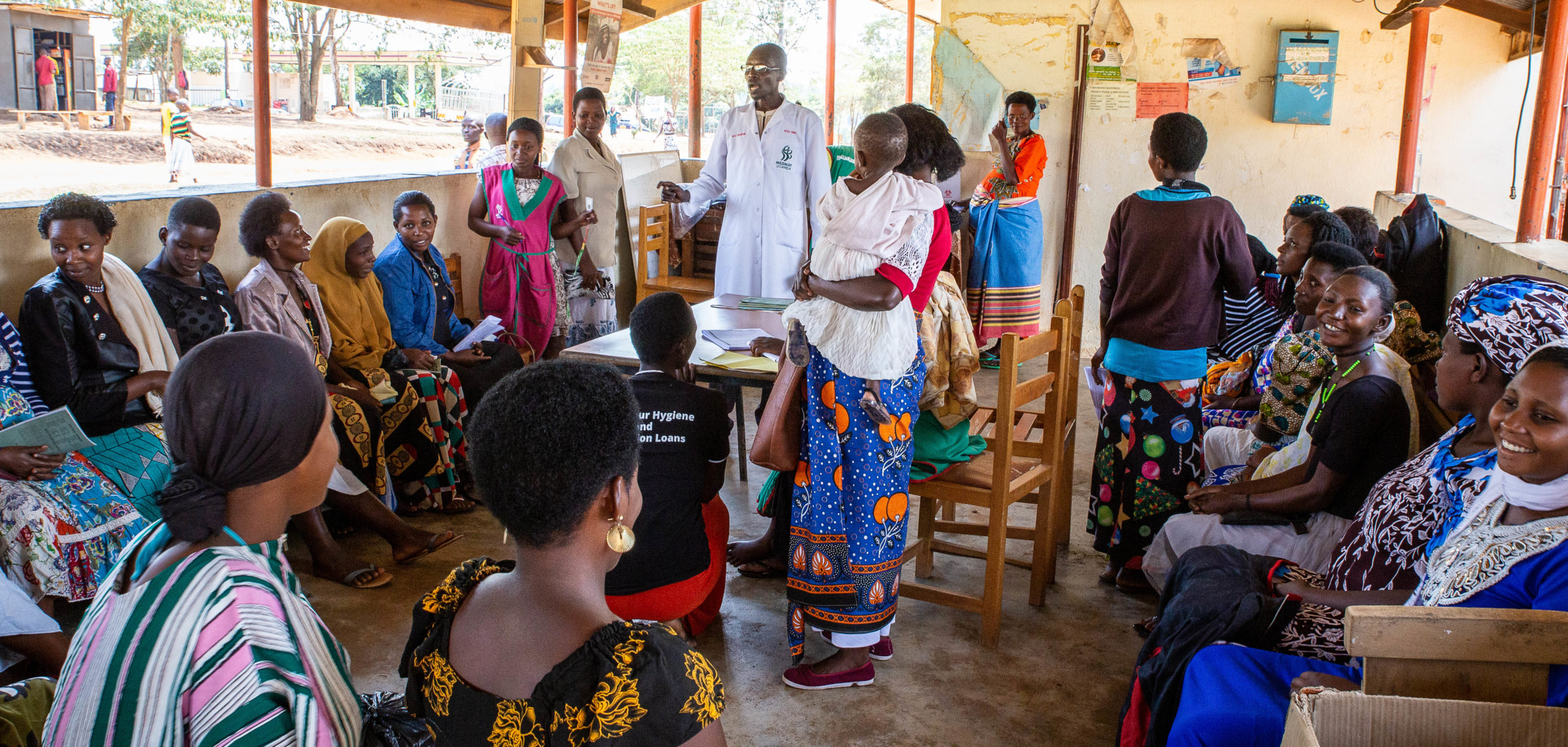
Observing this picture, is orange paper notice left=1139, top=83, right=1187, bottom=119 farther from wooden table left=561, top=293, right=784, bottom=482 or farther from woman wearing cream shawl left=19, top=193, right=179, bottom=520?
woman wearing cream shawl left=19, top=193, right=179, bottom=520

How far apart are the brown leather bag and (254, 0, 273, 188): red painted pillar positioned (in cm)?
296

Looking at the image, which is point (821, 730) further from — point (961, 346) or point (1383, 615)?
point (1383, 615)

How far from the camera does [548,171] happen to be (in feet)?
18.4

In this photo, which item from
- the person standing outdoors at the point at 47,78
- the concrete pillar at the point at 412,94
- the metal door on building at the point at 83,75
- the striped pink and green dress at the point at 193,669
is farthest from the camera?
the concrete pillar at the point at 412,94

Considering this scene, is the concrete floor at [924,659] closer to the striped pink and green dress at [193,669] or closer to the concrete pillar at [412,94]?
the striped pink and green dress at [193,669]

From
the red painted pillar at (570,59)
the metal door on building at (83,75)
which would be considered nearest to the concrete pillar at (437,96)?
the metal door on building at (83,75)

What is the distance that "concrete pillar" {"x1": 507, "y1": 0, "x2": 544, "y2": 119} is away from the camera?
18.9 ft

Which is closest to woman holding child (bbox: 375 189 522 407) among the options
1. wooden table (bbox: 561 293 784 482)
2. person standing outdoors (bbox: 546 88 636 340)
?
wooden table (bbox: 561 293 784 482)

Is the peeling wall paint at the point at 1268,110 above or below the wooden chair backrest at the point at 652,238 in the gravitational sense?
above

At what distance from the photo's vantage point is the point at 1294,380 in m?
3.49

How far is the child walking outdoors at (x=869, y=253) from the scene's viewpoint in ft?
8.79

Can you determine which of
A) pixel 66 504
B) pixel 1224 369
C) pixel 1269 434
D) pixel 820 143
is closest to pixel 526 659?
pixel 66 504

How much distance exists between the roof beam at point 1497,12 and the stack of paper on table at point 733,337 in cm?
509

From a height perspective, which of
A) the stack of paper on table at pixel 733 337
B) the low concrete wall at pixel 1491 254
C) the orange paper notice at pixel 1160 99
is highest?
the orange paper notice at pixel 1160 99
